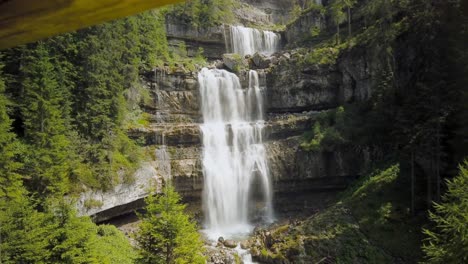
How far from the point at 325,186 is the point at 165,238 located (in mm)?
18119

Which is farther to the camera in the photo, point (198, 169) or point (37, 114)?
point (198, 169)

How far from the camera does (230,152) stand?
2836 centimetres

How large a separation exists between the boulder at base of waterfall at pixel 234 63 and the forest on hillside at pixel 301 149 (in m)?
10.8

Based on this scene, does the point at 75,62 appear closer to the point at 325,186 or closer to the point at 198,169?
the point at 198,169

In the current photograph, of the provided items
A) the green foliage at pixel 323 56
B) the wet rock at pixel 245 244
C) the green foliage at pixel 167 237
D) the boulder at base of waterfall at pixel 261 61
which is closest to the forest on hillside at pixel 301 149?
the green foliage at pixel 167 237

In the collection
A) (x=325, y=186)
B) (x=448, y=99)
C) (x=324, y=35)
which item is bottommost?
(x=325, y=186)

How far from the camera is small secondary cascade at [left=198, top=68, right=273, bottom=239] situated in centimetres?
2670

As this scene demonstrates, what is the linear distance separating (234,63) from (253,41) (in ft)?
30.3

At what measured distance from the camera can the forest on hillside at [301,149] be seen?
1312 centimetres

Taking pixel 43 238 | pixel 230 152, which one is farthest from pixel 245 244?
pixel 43 238

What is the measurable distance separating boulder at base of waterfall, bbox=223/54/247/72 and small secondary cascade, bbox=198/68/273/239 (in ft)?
7.40

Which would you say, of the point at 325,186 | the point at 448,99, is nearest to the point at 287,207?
the point at 325,186

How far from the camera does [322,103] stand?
99.1ft

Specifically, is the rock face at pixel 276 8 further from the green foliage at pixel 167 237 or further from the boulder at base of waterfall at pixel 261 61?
the green foliage at pixel 167 237
